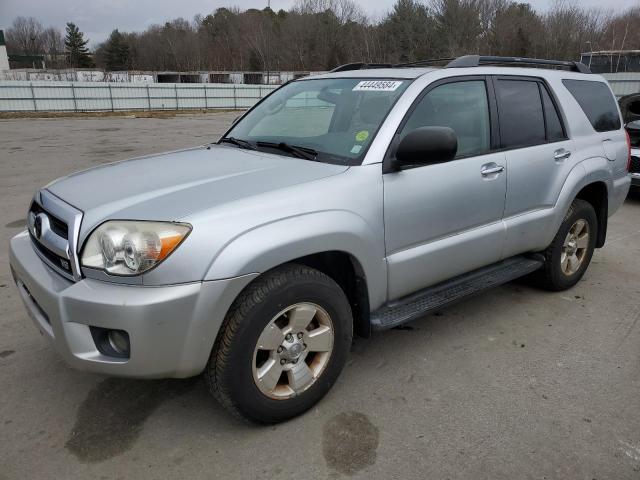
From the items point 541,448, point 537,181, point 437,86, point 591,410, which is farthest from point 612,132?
point 541,448

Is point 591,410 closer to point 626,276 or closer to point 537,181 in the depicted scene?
point 537,181

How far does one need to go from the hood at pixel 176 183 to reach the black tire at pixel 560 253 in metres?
2.20

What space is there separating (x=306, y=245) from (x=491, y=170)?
1.51m

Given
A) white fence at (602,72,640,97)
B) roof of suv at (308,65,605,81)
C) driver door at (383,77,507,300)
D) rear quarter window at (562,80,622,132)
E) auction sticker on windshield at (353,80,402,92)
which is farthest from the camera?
white fence at (602,72,640,97)

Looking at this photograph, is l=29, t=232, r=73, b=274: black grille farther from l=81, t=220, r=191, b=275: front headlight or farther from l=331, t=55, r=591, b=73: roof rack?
l=331, t=55, r=591, b=73: roof rack

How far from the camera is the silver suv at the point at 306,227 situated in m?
2.15

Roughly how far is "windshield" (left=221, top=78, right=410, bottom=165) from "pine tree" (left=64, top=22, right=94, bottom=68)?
370ft

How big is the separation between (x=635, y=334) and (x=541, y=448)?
5.37 feet

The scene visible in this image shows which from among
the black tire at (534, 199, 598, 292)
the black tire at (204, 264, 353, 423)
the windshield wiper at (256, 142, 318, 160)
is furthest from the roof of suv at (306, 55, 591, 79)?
the black tire at (204, 264, 353, 423)

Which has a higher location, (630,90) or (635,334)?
(630,90)

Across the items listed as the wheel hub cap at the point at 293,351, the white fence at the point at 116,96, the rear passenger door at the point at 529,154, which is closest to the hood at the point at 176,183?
the wheel hub cap at the point at 293,351

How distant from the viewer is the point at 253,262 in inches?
87.0

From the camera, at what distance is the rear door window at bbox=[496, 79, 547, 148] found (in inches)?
137

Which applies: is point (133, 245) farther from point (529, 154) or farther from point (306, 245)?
point (529, 154)
